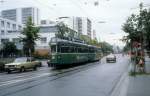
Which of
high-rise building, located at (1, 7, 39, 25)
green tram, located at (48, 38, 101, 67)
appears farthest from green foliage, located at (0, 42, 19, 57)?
high-rise building, located at (1, 7, 39, 25)

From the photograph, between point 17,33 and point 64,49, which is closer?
point 64,49

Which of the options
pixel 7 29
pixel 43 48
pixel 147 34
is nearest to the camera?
pixel 147 34

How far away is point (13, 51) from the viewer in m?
79.3

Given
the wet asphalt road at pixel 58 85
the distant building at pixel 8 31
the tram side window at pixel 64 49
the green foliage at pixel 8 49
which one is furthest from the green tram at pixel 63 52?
the distant building at pixel 8 31

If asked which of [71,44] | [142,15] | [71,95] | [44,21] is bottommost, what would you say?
[71,95]

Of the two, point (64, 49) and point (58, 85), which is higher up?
point (64, 49)

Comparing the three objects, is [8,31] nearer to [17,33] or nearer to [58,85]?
[17,33]

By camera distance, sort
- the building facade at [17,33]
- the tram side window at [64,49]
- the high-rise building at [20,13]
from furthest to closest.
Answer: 1. the high-rise building at [20,13]
2. the building facade at [17,33]
3. the tram side window at [64,49]

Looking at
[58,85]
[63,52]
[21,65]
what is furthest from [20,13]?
[58,85]

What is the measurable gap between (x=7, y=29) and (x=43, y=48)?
97.7 feet

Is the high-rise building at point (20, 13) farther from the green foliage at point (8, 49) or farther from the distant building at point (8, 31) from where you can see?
the green foliage at point (8, 49)

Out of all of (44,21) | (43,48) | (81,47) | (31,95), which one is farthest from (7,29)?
(31,95)

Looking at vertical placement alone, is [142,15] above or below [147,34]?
above

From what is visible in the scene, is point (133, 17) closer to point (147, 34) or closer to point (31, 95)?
point (147, 34)
